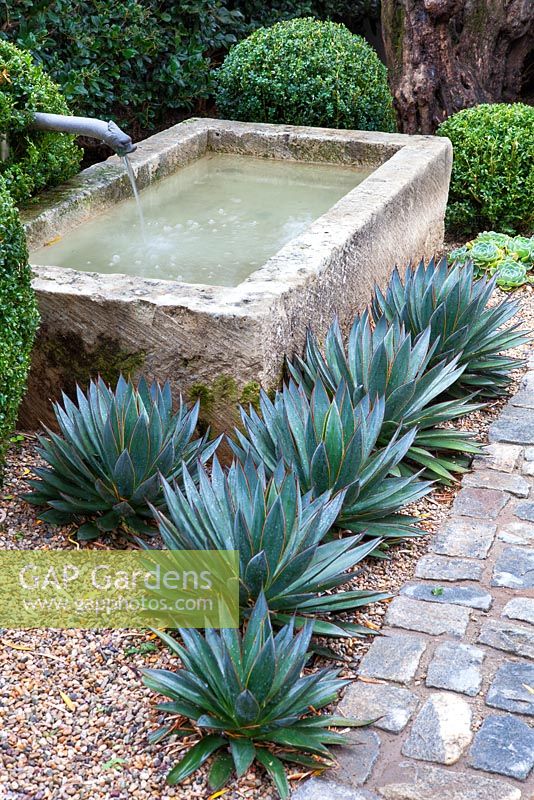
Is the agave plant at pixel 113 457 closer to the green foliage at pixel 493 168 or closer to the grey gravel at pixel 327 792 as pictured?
the grey gravel at pixel 327 792

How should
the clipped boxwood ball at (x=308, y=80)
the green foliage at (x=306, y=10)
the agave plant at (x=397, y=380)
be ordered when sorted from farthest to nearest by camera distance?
1. the green foliage at (x=306, y=10)
2. the clipped boxwood ball at (x=308, y=80)
3. the agave plant at (x=397, y=380)

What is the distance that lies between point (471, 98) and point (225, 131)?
6.84 ft

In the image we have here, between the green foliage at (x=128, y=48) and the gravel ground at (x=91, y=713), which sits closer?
the gravel ground at (x=91, y=713)

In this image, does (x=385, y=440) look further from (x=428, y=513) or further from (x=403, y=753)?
(x=403, y=753)

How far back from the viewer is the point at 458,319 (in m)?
4.25

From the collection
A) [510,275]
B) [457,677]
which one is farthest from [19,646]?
[510,275]

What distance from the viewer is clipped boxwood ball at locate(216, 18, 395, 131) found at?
638 centimetres

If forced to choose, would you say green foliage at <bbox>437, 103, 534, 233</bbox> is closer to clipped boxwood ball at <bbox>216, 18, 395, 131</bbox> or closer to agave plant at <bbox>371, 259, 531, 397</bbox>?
clipped boxwood ball at <bbox>216, 18, 395, 131</bbox>

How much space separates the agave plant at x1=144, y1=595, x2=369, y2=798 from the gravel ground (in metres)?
0.05

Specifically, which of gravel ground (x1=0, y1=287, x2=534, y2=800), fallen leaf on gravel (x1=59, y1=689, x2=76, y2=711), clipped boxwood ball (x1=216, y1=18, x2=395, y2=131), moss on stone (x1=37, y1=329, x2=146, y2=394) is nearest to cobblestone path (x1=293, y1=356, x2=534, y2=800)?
gravel ground (x1=0, y1=287, x2=534, y2=800)

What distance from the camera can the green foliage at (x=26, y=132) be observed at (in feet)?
14.1

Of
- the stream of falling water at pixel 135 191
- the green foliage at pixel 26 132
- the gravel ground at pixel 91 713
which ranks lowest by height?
the gravel ground at pixel 91 713

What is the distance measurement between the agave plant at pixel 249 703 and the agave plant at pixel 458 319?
2.07 metres

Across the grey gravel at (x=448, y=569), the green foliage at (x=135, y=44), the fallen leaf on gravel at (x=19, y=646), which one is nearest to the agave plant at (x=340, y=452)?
the grey gravel at (x=448, y=569)
